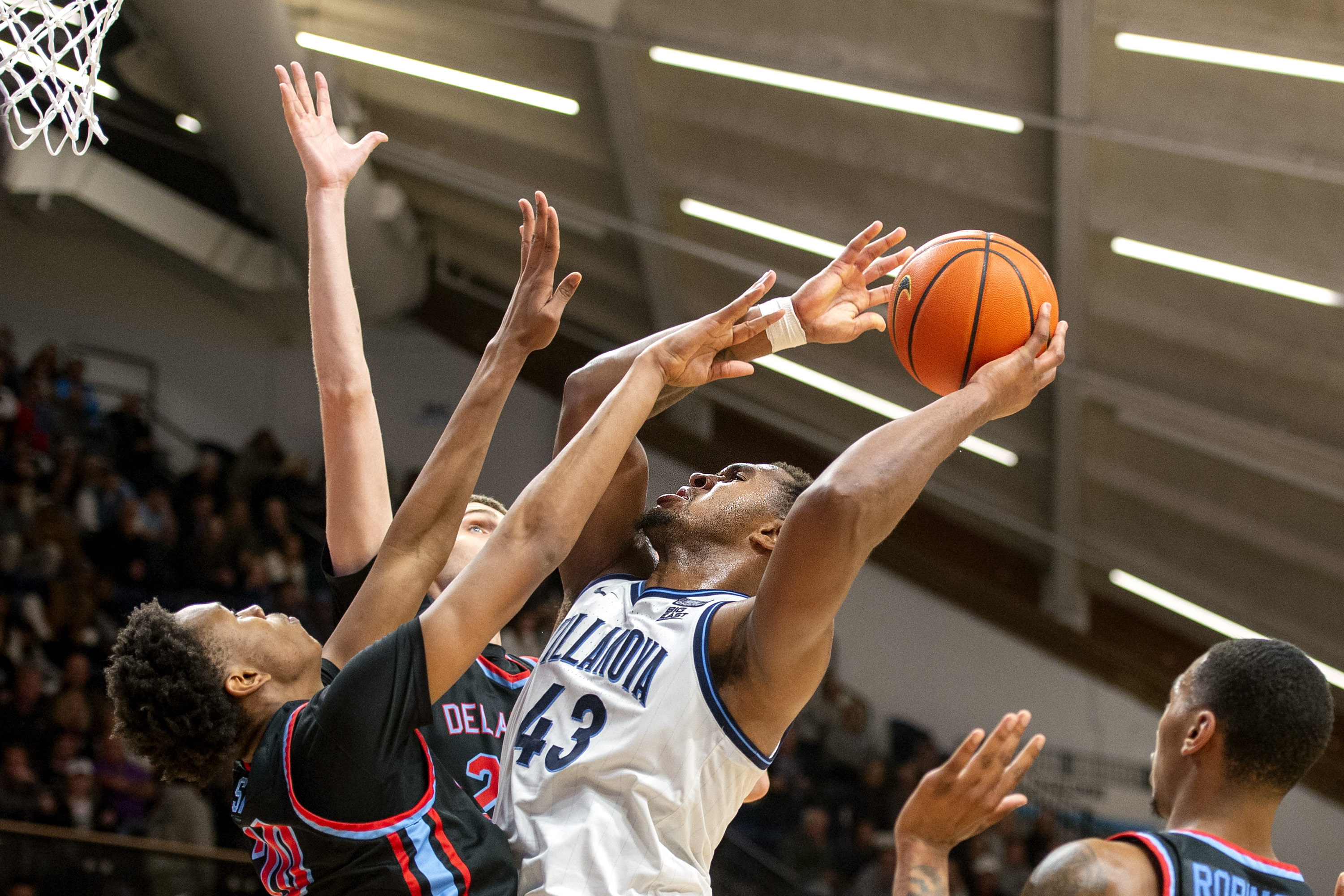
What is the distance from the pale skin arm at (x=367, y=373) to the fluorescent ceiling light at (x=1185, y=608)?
9.09 meters

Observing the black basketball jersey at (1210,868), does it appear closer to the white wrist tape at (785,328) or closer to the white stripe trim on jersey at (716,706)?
the white stripe trim on jersey at (716,706)

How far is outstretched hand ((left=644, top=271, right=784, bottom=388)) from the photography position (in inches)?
92.7

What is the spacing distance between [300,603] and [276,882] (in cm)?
879

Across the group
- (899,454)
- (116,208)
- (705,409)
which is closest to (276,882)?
(899,454)

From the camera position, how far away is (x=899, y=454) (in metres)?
2.08

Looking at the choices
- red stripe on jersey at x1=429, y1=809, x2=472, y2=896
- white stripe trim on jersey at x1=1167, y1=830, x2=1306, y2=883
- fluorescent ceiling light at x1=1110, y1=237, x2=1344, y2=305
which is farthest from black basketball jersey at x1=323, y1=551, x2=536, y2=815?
Result: fluorescent ceiling light at x1=1110, y1=237, x2=1344, y2=305

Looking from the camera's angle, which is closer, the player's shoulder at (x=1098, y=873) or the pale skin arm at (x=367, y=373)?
the player's shoulder at (x=1098, y=873)

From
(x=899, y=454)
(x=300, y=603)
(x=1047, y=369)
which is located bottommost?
(x=300, y=603)

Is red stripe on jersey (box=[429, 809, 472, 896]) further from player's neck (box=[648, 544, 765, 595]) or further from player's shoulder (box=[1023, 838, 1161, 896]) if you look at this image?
player's shoulder (box=[1023, 838, 1161, 896])

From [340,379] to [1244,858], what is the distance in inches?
81.8

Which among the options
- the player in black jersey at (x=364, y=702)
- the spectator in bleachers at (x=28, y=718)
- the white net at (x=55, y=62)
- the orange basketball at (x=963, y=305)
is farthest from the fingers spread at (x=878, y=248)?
the spectator in bleachers at (x=28, y=718)

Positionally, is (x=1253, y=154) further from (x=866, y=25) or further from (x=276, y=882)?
(x=276, y=882)

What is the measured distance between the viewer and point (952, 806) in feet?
7.68

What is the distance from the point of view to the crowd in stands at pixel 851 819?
9.70 meters
